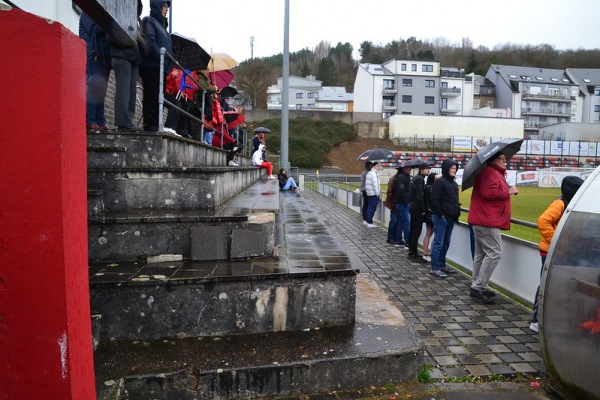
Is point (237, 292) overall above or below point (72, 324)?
below

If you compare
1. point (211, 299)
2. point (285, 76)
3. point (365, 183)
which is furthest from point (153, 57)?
point (285, 76)

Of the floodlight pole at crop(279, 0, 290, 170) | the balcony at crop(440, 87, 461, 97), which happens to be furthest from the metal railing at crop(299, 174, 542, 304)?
the balcony at crop(440, 87, 461, 97)

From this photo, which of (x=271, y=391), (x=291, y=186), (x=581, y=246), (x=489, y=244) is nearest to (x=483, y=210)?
(x=489, y=244)

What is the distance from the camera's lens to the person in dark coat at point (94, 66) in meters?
5.05

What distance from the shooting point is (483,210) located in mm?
5785

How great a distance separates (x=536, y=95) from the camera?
78125 mm

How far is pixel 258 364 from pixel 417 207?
20.0 feet

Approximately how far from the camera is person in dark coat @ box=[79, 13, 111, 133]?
5.05 meters

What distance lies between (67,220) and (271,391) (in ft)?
6.69

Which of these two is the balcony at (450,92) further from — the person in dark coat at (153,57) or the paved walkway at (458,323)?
the person in dark coat at (153,57)

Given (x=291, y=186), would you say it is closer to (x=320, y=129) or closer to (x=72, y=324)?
(x=72, y=324)

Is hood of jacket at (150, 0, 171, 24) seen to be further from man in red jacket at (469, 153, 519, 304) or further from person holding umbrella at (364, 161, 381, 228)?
person holding umbrella at (364, 161, 381, 228)

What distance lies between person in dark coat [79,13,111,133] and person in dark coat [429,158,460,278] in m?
5.10

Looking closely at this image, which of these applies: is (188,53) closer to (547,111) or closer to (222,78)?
(222,78)
